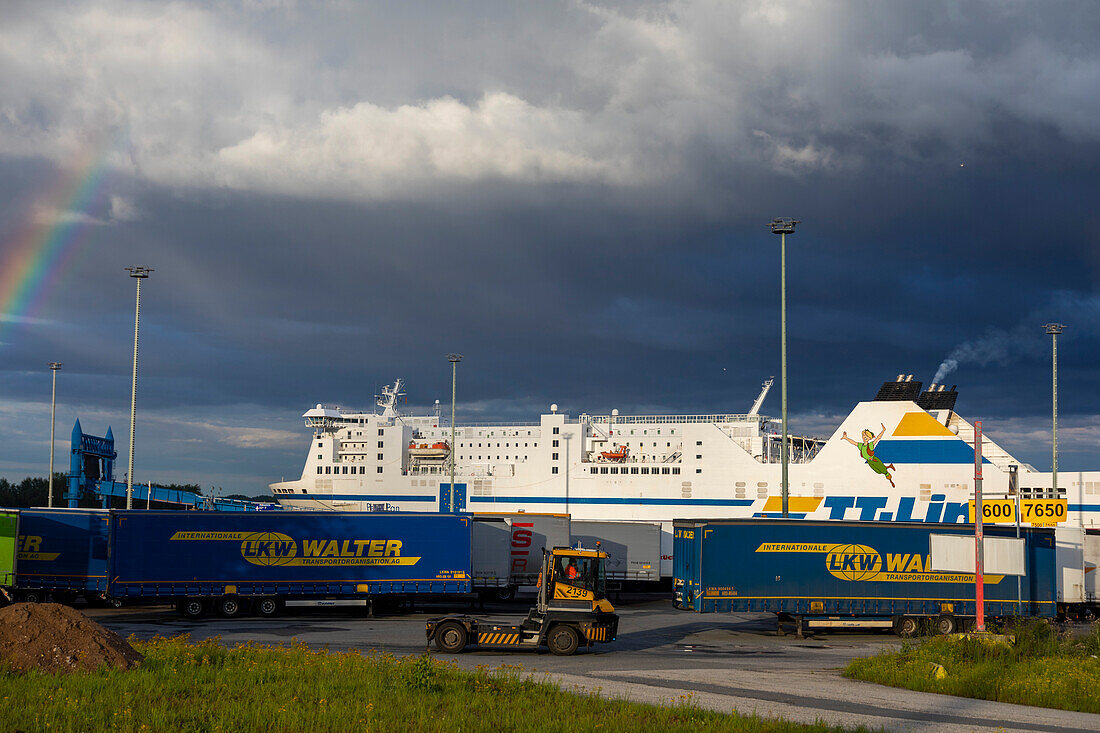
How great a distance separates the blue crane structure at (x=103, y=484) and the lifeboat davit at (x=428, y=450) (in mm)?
12019

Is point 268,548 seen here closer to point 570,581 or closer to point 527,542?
point 527,542

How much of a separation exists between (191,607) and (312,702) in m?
19.0

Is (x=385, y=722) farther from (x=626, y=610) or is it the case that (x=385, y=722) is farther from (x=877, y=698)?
(x=626, y=610)

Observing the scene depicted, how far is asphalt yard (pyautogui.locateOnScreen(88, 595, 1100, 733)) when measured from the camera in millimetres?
13969

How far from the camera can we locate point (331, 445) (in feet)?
233

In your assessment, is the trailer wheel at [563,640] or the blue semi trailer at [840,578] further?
the blue semi trailer at [840,578]

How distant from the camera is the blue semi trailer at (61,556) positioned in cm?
3102

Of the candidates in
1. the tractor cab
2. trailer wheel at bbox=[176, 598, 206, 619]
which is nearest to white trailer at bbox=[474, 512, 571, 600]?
trailer wheel at bbox=[176, 598, 206, 619]

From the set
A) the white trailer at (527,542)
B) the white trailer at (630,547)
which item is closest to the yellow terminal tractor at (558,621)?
the white trailer at (527,542)

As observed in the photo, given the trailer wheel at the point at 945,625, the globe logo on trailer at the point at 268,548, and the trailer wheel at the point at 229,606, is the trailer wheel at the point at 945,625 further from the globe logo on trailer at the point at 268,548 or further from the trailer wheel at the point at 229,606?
the trailer wheel at the point at 229,606

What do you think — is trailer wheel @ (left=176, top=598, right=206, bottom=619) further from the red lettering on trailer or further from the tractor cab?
the tractor cab

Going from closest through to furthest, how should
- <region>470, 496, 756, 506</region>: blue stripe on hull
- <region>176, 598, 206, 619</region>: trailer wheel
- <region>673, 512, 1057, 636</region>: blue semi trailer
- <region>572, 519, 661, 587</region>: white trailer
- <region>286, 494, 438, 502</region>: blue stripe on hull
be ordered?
<region>673, 512, 1057, 636</region>: blue semi trailer → <region>176, 598, 206, 619</region>: trailer wheel → <region>572, 519, 661, 587</region>: white trailer → <region>470, 496, 756, 506</region>: blue stripe on hull → <region>286, 494, 438, 502</region>: blue stripe on hull

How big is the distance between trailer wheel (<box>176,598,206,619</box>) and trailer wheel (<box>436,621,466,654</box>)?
12.4 m

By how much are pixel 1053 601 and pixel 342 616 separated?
22.9 m
